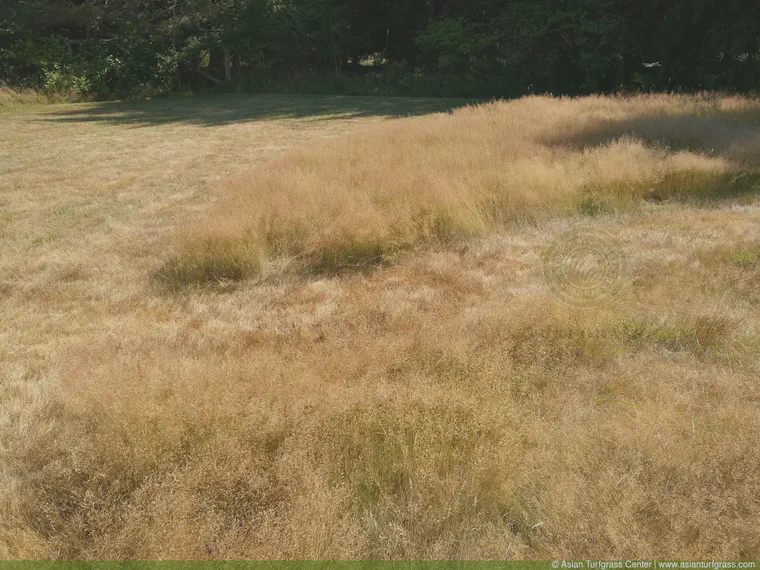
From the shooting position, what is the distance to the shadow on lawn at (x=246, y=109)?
49.9 feet

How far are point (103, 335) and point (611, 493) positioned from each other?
3229 mm

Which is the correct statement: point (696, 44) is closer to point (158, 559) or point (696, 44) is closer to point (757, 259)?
point (757, 259)

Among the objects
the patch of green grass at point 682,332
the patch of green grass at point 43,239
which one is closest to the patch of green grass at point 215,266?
the patch of green grass at point 43,239

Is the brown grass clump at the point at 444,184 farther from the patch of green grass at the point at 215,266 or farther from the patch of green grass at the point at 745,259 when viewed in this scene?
the patch of green grass at the point at 745,259

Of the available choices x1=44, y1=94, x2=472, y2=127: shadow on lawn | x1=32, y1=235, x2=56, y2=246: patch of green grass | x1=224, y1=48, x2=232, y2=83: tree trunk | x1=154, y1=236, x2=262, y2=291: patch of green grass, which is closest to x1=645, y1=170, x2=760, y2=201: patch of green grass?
x1=154, y1=236, x2=262, y2=291: patch of green grass

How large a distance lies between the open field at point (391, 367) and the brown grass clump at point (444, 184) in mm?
40

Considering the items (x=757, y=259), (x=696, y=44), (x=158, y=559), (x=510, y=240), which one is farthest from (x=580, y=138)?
(x=696, y=44)

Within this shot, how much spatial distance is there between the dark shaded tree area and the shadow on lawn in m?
2.42

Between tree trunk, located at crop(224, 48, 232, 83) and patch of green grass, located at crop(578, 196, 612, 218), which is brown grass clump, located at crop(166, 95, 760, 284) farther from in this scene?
tree trunk, located at crop(224, 48, 232, 83)

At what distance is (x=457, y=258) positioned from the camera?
468 cm

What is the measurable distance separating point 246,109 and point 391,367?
1680 cm

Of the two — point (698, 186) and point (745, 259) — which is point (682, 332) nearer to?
point (745, 259)

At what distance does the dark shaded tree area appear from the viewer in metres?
15.1

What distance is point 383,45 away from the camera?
2530 cm
